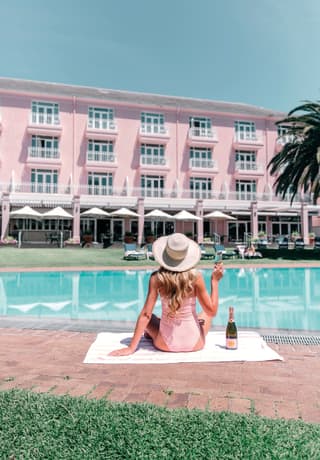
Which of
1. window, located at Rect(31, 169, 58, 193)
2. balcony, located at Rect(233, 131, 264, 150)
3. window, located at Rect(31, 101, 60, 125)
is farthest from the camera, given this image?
balcony, located at Rect(233, 131, 264, 150)

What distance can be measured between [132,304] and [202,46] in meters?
19.8

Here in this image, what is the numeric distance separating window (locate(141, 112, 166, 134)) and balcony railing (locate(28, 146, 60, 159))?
8.50 meters

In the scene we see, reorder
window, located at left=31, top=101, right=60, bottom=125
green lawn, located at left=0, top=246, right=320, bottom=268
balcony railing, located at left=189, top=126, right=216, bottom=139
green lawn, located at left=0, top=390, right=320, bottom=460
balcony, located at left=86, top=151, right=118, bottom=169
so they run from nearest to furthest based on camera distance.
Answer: green lawn, located at left=0, top=390, right=320, bottom=460
green lawn, located at left=0, top=246, right=320, bottom=268
window, located at left=31, top=101, right=60, bottom=125
balcony, located at left=86, top=151, right=118, bottom=169
balcony railing, located at left=189, top=126, right=216, bottom=139

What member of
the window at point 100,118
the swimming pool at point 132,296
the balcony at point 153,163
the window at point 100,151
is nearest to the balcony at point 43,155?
the window at point 100,151

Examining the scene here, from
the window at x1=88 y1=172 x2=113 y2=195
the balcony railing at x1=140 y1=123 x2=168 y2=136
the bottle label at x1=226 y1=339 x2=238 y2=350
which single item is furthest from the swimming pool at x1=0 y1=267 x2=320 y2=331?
the balcony railing at x1=140 y1=123 x2=168 y2=136

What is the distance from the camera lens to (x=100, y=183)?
3036 cm

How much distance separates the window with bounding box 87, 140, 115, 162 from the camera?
30031 mm

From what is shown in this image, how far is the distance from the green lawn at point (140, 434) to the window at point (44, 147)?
96.3 ft

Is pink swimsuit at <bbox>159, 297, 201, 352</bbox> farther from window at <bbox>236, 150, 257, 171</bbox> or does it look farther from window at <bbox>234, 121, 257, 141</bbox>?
window at <bbox>234, 121, 257, 141</bbox>

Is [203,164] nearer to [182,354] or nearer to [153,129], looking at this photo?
[153,129]

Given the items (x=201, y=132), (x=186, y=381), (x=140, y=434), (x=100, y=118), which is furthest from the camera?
(x=201, y=132)

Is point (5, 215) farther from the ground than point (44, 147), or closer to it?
closer to it

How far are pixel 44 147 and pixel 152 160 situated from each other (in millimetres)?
10029

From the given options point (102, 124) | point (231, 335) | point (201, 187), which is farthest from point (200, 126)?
point (231, 335)
